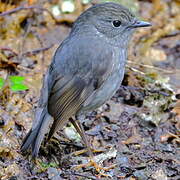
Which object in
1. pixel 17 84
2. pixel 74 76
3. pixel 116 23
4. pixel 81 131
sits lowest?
pixel 81 131

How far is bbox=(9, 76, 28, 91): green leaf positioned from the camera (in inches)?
242

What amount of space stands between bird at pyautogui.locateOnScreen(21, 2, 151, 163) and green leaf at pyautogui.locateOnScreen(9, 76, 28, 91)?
0.71m

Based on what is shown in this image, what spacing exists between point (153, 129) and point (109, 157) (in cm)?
91

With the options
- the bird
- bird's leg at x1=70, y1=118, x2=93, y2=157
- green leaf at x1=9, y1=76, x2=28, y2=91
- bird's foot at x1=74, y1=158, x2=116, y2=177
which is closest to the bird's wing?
the bird

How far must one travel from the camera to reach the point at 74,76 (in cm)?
537

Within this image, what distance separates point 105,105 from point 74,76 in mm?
1421

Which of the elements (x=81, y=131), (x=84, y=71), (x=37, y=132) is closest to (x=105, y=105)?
(x=81, y=131)

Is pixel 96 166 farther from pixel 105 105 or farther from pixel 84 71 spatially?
pixel 105 105

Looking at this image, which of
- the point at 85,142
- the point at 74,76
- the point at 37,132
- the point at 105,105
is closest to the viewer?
the point at 37,132

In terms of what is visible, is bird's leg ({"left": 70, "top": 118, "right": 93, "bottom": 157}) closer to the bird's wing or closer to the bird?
the bird

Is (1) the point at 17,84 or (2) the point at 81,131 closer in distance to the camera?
(2) the point at 81,131

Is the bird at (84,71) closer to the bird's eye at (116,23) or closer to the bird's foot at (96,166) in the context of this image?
the bird's eye at (116,23)

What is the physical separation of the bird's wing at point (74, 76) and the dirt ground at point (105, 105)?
0.61m

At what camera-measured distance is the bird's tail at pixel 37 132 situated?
5.03 metres
